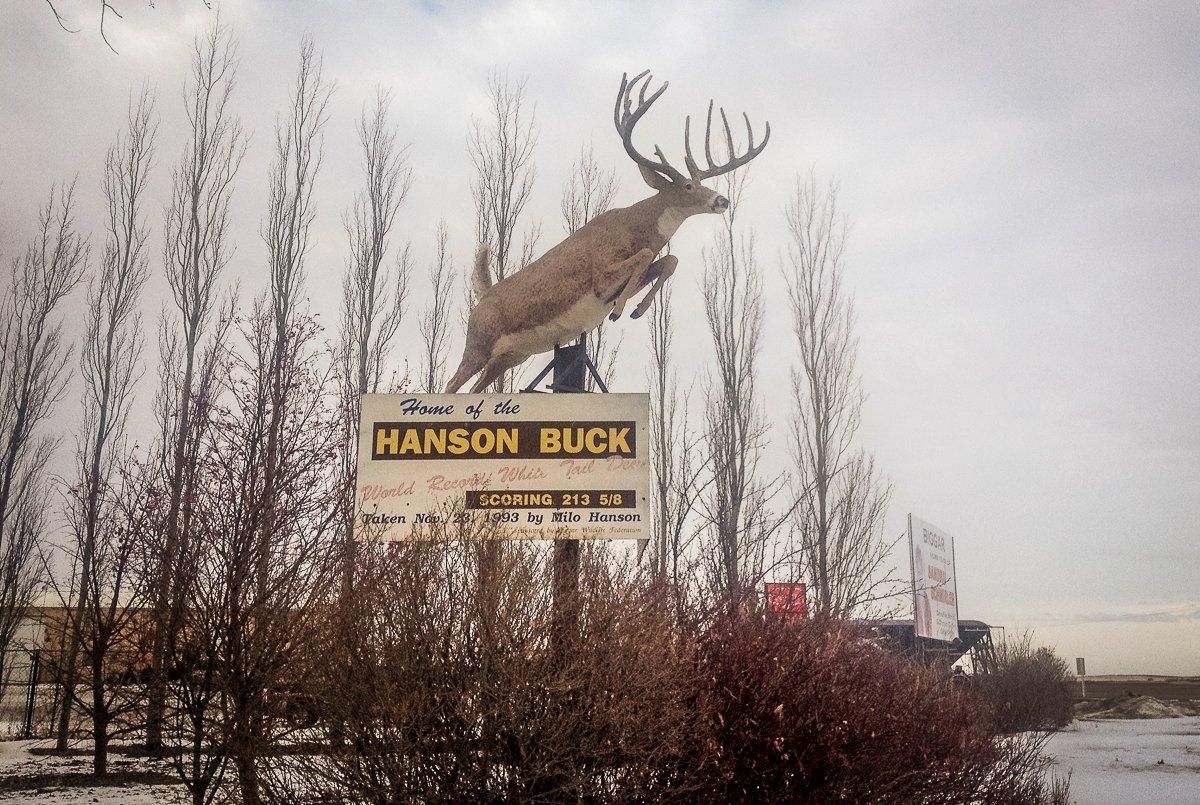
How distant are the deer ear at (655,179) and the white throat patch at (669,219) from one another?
26 centimetres

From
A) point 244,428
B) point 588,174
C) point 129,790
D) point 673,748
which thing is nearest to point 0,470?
point 244,428

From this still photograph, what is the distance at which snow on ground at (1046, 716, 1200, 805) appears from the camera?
12.2 meters

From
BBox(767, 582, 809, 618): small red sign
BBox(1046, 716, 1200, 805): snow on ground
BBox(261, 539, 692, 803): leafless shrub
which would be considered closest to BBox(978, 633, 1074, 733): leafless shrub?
BBox(1046, 716, 1200, 805): snow on ground

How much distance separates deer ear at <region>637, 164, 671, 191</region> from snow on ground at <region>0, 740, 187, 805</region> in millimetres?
6981

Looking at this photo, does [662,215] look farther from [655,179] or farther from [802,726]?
[802,726]

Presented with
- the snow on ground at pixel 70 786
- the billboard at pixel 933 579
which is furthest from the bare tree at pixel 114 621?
the billboard at pixel 933 579

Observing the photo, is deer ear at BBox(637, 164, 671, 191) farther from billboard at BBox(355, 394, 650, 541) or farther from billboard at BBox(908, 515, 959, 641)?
billboard at BBox(908, 515, 959, 641)

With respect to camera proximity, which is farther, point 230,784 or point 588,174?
point 588,174

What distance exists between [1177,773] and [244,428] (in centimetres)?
1411

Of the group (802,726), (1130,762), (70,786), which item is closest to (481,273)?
(802,726)

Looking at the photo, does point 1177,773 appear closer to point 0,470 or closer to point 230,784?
point 230,784

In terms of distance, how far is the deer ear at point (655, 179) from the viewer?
32.7 feet

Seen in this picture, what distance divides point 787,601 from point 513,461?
261cm

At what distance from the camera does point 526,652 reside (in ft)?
18.4
